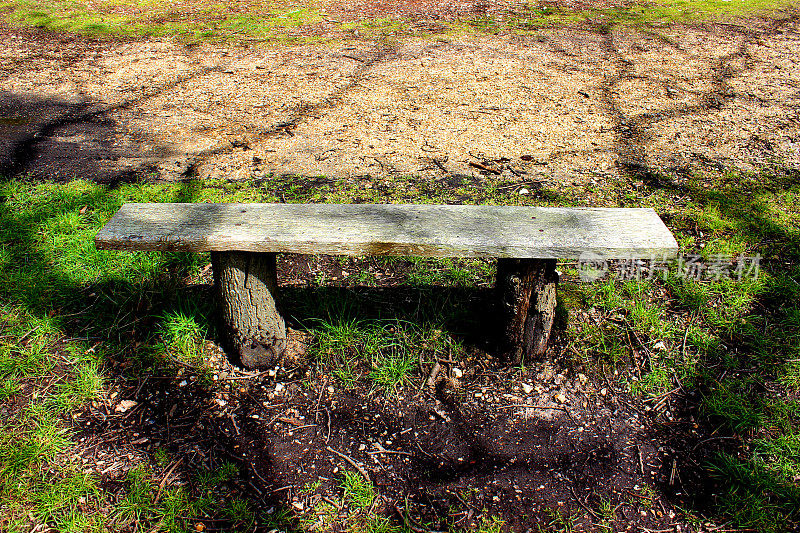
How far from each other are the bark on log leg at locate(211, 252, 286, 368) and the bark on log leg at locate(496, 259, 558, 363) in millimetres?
921

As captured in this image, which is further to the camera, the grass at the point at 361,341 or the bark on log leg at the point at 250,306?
the bark on log leg at the point at 250,306

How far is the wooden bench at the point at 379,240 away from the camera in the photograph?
1.91 m

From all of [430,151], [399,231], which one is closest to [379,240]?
[399,231]

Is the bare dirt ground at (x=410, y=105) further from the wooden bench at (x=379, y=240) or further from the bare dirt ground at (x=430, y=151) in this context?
the wooden bench at (x=379, y=240)

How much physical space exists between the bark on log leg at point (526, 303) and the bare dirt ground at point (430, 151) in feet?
0.40

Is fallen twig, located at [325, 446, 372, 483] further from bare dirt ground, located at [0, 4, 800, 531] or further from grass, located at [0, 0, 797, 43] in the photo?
grass, located at [0, 0, 797, 43]

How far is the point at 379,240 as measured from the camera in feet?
6.30

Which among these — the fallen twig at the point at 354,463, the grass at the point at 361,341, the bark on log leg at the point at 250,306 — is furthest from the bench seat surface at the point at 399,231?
the fallen twig at the point at 354,463

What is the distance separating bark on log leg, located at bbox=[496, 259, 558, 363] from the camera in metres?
2.05

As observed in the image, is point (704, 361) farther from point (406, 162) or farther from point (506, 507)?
point (406, 162)

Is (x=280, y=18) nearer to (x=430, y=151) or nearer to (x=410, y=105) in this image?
(x=410, y=105)

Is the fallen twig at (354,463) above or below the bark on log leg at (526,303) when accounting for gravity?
below

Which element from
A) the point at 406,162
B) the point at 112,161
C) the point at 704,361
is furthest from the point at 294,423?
the point at 112,161

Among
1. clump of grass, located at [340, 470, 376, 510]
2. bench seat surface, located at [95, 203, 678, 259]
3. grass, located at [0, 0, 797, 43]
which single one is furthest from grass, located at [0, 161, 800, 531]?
grass, located at [0, 0, 797, 43]
